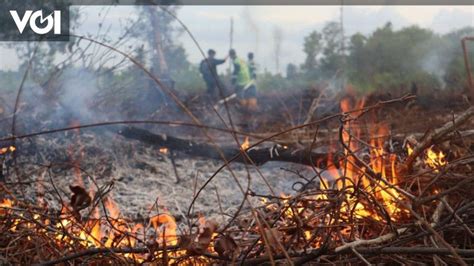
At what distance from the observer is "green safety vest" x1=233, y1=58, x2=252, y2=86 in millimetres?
12773

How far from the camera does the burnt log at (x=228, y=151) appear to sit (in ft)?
15.6

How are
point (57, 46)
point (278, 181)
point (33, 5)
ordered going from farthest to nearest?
point (57, 46) < point (33, 5) < point (278, 181)

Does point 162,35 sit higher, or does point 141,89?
point 162,35

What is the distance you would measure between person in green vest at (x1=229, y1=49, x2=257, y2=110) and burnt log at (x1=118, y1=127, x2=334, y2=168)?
641 cm

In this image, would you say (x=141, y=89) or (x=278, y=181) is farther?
(x=141, y=89)

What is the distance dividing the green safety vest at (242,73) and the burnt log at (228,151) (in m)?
6.43

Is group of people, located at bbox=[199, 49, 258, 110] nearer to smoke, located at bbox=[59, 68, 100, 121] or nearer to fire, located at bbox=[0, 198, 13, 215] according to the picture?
smoke, located at bbox=[59, 68, 100, 121]

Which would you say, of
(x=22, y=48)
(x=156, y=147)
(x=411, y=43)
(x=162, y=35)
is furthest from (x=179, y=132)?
(x=411, y=43)

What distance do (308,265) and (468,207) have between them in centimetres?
68

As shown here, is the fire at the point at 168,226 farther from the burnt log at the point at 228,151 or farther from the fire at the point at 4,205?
the burnt log at the point at 228,151

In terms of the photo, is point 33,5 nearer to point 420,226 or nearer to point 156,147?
point 156,147

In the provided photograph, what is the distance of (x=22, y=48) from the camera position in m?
7.12

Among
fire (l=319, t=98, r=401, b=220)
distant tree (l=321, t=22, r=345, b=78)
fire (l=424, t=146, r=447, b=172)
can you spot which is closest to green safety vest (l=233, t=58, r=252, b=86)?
distant tree (l=321, t=22, r=345, b=78)

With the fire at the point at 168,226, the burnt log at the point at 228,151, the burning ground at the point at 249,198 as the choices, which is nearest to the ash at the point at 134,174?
the burning ground at the point at 249,198
